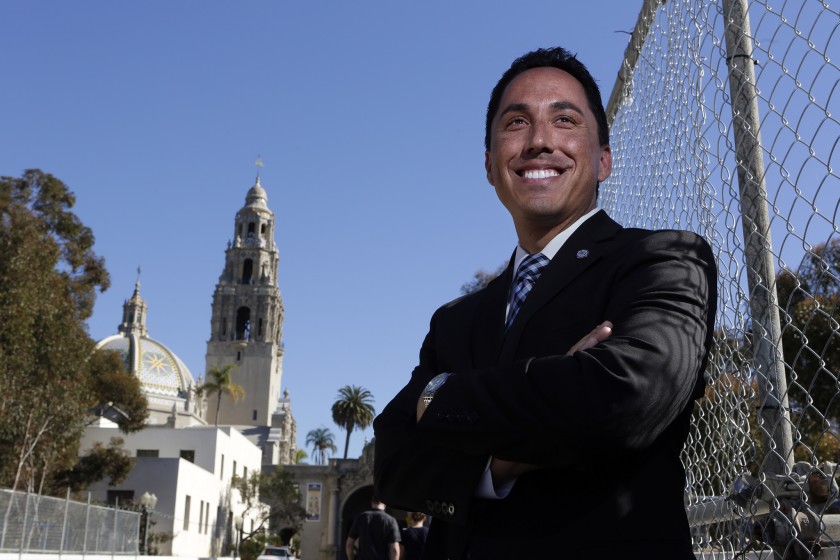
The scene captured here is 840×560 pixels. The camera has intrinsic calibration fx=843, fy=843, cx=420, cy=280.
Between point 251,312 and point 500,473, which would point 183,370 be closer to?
point 251,312

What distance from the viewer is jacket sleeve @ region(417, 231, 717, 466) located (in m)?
1.44

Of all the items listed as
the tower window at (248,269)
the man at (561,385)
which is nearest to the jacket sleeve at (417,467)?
the man at (561,385)

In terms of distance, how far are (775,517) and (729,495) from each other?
10.4 inches

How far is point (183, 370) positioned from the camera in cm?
8925

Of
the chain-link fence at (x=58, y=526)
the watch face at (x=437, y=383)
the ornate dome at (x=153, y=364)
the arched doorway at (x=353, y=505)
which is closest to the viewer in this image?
the watch face at (x=437, y=383)

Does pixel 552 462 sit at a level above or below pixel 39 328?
below

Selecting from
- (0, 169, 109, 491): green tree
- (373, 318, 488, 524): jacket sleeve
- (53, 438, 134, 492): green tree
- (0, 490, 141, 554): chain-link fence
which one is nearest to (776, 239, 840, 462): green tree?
(373, 318, 488, 524): jacket sleeve

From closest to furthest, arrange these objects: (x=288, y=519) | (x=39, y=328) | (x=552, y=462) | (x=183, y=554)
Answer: (x=552, y=462) → (x=39, y=328) → (x=183, y=554) → (x=288, y=519)

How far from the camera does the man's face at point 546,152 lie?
1.95 meters

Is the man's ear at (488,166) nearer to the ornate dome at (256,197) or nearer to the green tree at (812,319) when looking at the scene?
the green tree at (812,319)

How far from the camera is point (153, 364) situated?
86.2 m

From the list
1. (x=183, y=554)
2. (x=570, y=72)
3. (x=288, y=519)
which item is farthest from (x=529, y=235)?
(x=288, y=519)

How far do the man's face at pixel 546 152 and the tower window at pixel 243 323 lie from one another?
89069 millimetres

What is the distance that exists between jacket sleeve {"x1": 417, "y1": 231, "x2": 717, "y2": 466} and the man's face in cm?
32
